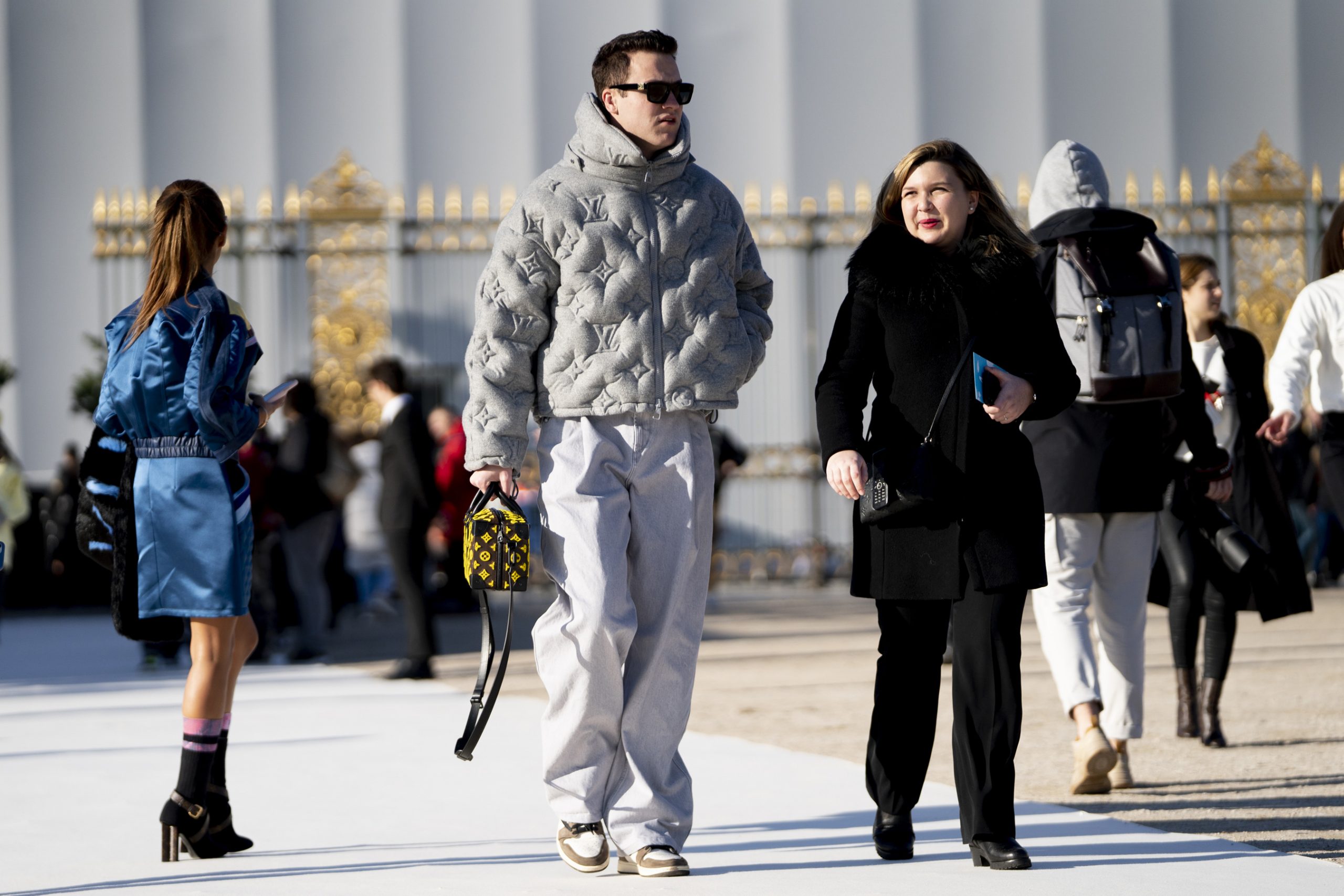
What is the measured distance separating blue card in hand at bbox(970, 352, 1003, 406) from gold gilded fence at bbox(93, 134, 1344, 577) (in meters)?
9.92

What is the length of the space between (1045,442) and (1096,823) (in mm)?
1112

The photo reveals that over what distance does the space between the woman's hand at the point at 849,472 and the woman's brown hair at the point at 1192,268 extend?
2.59 metres

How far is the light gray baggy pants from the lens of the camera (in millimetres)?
3805

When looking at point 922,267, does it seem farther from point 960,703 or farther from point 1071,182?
point 1071,182

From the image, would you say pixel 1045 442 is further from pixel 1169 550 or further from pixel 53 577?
pixel 53 577

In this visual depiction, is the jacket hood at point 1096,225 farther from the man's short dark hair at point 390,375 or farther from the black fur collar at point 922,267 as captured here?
the man's short dark hair at point 390,375

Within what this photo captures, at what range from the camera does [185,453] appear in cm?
407

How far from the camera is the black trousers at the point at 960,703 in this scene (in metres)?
3.78

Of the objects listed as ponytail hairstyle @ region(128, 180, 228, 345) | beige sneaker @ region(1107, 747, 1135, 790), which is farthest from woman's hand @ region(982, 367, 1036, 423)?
ponytail hairstyle @ region(128, 180, 228, 345)

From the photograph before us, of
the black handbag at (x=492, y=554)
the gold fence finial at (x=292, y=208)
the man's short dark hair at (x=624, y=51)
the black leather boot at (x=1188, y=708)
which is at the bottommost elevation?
the black leather boot at (x=1188, y=708)

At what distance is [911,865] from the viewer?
383 centimetres

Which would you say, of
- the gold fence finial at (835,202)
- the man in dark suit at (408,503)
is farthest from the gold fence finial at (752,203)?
the man in dark suit at (408,503)

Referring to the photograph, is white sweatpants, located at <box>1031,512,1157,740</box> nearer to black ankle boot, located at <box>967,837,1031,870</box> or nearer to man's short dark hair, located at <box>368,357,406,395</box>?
black ankle boot, located at <box>967,837,1031,870</box>

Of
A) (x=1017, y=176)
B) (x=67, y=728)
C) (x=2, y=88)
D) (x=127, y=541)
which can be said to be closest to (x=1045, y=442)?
(x=127, y=541)
